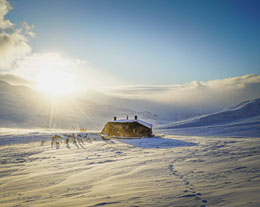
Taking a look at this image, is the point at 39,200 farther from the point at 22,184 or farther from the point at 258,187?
the point at 258,187

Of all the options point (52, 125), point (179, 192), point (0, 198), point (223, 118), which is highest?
point (223, 118)

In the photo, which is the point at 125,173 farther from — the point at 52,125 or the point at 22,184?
the point at 52,125

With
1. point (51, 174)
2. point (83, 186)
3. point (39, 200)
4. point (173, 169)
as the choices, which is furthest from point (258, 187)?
point (51, 174)

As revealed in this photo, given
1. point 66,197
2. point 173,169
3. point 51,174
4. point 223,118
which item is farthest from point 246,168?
point 223,118

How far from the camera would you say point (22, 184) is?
5.24 m

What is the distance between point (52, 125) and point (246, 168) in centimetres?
5855

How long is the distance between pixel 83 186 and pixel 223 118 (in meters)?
59.9

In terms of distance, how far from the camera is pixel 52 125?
54.0 meters

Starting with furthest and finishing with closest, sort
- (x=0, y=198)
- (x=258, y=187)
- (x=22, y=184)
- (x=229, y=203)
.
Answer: (x=22, y=184), (x=0, y=198), (x=258, y=187), (x=229, y=203)

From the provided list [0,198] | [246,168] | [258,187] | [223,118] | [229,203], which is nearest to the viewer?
[229,203]

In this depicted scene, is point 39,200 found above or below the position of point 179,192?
below

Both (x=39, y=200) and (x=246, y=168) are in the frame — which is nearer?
(x=39, y=200)

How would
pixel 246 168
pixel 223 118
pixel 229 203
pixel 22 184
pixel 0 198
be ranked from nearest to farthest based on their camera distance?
1. pixel 229 203
2. pixel 0 198
3. pixel 22 184
4. pixel 246 168
5. pixel 223 118

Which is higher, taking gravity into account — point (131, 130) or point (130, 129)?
point (130, 129)
